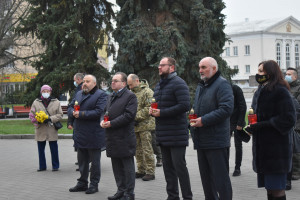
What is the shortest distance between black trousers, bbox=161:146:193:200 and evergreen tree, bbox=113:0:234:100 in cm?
1596

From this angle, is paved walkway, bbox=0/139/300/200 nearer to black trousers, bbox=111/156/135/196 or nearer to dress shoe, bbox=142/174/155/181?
dress shoe, bbox=142/174/155/181

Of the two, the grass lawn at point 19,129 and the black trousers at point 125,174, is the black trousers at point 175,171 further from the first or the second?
the grass lawn at point 19,129

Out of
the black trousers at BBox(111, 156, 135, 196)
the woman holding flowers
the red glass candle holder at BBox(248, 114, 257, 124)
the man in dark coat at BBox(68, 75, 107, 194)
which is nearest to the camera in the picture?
the red glass candle holder at BBox(248, 114, 257, 124)

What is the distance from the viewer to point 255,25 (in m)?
97.2

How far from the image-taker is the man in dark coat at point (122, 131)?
7531 millimetres

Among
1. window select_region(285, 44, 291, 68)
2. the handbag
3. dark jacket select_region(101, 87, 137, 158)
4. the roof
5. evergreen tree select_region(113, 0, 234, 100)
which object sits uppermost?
the roof

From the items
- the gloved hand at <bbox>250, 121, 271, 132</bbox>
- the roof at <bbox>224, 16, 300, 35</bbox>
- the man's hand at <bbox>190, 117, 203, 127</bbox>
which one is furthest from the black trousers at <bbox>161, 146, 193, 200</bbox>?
the roof at <bbox>224, 16, 300, 35</bbox>

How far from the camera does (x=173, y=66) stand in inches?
297

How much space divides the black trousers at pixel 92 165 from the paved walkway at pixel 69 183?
25 centimetres

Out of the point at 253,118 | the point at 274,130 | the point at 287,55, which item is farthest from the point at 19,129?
Answer: the point at 287,55

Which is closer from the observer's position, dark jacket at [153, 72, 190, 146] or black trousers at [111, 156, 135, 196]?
dark jacket at [153, 72, 190, 146]

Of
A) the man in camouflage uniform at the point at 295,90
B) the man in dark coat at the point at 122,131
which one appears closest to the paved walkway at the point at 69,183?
the man in camouflage uniform at the point at 295,90

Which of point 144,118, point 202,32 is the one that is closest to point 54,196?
point 144,118

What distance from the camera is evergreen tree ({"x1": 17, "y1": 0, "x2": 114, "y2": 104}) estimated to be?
26531 mm
